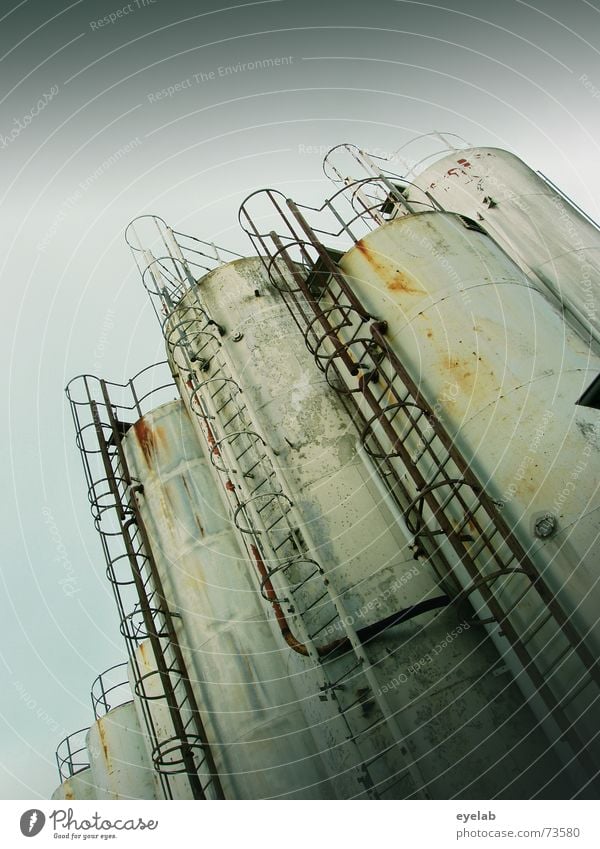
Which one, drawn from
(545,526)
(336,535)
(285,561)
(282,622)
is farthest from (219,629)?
(545,526)

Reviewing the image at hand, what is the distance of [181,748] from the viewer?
365 inches

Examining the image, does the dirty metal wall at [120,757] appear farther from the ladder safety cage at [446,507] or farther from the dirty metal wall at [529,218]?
the dirty metal wall at [529,218]

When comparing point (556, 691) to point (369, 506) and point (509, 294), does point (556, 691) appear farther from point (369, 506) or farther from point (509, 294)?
point (509, 294)

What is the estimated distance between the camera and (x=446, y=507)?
8641mm

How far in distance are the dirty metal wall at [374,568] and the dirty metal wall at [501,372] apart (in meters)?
1.03

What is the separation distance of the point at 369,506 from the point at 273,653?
2.64 m

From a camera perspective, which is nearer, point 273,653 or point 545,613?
point 545,613

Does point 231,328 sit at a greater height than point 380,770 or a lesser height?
greater

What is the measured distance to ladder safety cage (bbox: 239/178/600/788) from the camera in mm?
7004

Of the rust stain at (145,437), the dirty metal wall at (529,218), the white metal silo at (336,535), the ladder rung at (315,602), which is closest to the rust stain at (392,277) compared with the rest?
the white metal silo at (336,535)

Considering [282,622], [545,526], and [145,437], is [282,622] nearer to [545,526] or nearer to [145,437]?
[545,526]

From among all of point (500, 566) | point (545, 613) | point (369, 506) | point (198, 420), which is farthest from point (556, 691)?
point (198, 420)

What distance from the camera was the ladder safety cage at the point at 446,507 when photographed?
700cm
